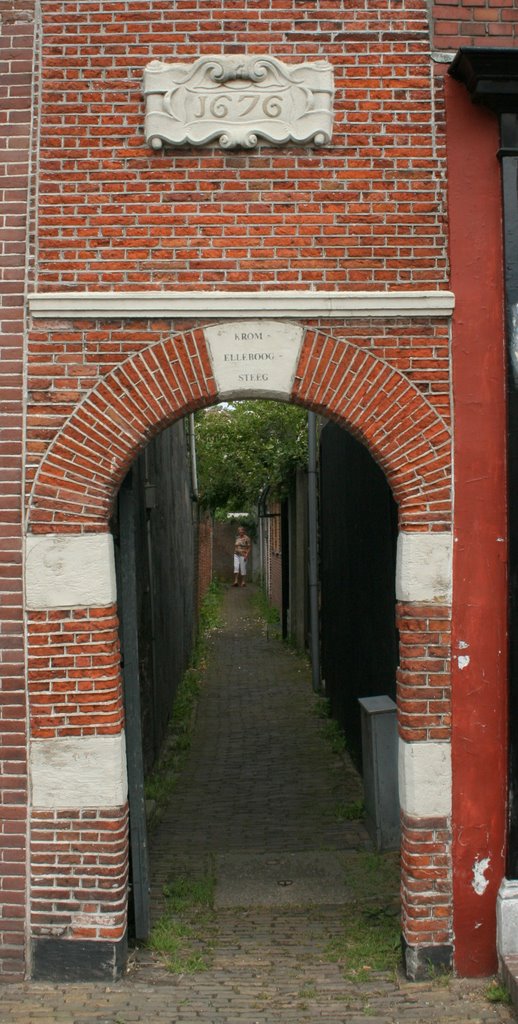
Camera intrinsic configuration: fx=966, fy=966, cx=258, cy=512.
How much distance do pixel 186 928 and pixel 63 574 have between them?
2372mm

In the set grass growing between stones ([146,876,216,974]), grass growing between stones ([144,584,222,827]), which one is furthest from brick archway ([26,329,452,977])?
grass growing between stones ([144,584,222,827])

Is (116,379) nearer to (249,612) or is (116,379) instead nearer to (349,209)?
(349,209)

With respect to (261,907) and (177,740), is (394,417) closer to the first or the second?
(261,907)

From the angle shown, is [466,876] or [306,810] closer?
[466,876]

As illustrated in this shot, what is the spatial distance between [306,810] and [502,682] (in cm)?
342

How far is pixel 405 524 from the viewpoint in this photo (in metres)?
5.24

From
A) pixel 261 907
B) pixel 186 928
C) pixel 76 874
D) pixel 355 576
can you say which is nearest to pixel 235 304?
pixel 76 874

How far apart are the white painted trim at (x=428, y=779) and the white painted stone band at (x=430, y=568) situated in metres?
0.79

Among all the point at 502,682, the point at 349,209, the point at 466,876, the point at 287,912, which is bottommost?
the point at 287,912

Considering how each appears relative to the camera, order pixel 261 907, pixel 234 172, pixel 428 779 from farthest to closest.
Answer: pixel 261 907 < pixel 234 172 < pixel 428 779

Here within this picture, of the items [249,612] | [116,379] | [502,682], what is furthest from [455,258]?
[249,612]

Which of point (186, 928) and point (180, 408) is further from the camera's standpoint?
point (186, 928)

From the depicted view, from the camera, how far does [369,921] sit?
19.5ft

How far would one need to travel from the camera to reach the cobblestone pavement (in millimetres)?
4863
